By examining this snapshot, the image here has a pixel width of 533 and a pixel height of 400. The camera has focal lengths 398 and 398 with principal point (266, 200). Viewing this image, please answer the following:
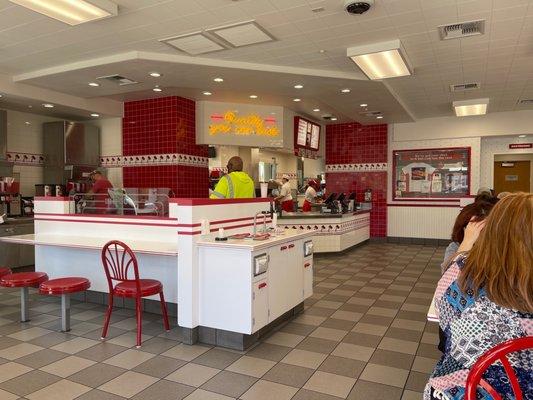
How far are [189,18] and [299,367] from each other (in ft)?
12.2

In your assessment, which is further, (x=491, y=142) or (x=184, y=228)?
(x=491, y=142)

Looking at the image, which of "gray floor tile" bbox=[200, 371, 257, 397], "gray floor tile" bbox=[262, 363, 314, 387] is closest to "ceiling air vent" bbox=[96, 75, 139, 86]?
"gray floor tile" bbox=[200, 371, 257, 397]

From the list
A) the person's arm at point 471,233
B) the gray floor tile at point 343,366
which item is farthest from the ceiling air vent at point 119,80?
the person's arm at point 471,233

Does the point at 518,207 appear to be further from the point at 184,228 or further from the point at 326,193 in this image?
the point at 326,193

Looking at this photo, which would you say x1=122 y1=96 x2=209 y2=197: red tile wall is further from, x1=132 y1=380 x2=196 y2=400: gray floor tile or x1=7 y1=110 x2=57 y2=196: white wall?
x1=132 y1=380 x2=196 y2=400: gray floor tile

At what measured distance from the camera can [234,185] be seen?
A: 4949 mm

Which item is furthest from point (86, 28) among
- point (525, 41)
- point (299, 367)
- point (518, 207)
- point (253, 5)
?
point (525, 41)

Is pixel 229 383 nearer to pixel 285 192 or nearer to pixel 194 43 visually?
pixel 194 43

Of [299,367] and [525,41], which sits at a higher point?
[525,41]

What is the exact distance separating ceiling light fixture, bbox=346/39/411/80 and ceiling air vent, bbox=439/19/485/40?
52 cm

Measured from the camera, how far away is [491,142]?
34.0 feet

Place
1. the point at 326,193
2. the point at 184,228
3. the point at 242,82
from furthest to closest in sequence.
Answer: the point at 326,193 → the point at 242,82 → the point at 184,228

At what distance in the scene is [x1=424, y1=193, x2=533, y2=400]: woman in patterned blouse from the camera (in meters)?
1.45

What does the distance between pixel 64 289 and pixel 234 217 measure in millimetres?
1877
